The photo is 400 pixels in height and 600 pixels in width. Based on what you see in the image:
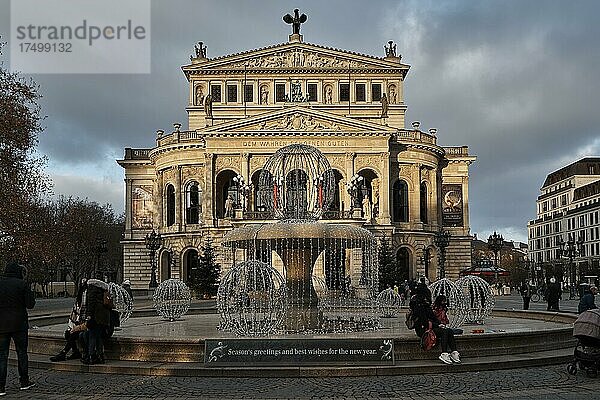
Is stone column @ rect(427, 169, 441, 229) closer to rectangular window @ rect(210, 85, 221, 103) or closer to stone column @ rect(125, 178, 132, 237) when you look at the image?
rectangular window @ rect(210, 85, 221, 103)

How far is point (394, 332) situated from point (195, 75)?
2343 inches

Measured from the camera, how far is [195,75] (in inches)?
2913

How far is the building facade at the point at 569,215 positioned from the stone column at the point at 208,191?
47527mm

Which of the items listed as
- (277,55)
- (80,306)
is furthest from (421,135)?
(80,306)

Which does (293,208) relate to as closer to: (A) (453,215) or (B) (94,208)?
(A) (453,215)

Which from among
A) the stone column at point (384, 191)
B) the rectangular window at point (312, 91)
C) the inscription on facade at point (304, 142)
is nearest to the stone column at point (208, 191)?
the inscription on facade at point (304, 142)

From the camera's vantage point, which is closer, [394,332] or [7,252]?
[394,332]

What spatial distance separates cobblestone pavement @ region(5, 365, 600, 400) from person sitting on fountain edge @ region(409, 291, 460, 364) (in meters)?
0.45

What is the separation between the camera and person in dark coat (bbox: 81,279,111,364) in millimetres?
13711

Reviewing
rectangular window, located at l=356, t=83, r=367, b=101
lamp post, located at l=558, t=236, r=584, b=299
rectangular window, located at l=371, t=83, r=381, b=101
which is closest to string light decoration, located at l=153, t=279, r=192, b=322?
lamp post, located at l=558, t=236, r=584, b=299

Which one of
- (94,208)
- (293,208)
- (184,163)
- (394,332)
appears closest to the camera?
(394,332)

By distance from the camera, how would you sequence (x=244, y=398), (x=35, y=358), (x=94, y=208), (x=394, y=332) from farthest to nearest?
(x=94, y=208)
(x=394, y=332)
(x=35, y=358)
(x=244, y=398)

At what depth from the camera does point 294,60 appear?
73438 mm

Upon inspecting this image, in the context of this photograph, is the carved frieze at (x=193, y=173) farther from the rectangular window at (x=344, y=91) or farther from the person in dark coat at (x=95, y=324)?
the person in dark coat at (x=95, y=324)
